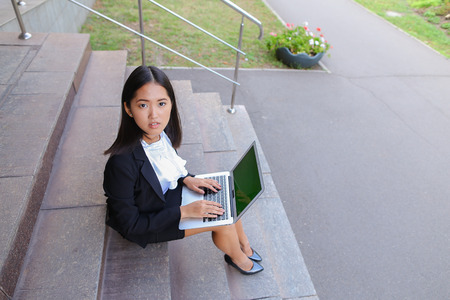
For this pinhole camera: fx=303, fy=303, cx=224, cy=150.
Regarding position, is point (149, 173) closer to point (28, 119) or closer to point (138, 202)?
point (138, 202)

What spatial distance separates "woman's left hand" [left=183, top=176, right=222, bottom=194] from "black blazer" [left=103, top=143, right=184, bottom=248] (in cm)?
19

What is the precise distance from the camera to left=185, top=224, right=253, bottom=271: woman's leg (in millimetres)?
1796

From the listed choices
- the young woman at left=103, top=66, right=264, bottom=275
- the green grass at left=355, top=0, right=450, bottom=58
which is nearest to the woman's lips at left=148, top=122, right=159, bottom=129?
the young woman at left=103, top=66, right=264, bottom=275

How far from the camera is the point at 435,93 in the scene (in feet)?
17.1

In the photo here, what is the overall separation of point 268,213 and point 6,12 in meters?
3.81

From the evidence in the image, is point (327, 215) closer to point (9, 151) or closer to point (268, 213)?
point (268, 213)

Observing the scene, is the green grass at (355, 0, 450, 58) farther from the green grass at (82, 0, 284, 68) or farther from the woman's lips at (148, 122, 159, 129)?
the woman's lips at (148, 122, 159, 129)

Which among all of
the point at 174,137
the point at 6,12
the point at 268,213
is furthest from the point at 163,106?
the point at 6,12

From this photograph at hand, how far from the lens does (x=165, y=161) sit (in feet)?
5.77

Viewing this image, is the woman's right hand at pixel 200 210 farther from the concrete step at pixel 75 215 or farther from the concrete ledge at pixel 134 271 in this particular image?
the concrete step at pixel 75 215

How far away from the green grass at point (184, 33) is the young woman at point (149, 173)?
339 cm

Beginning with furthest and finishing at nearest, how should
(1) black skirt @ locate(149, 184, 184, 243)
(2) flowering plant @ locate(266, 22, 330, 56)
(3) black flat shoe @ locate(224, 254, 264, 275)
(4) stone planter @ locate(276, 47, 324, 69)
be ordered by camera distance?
(2) flowering plant @ locate(266, 22, 330, 56) < (4) stone planter @ locate(276, 47, 324, 69) < (3) black flat shoe @ locate(224, 254, 264, 275) < (1) black skirt @ locate(149, 184, 184, 243)

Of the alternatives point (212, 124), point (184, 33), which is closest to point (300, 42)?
point (184, 33)

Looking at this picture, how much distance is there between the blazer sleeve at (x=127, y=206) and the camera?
1490mm
